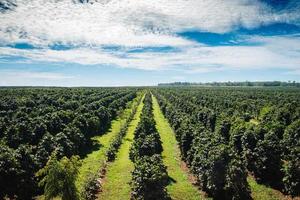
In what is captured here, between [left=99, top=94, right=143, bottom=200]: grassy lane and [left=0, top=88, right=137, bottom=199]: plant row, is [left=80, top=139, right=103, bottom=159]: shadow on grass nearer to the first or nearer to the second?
[left=0, top=88, right=137, bottom=199]: plant row

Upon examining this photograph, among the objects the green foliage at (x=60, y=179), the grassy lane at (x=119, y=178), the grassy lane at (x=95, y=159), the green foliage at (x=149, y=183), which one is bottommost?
the grassy lane at (x=119, y=178)

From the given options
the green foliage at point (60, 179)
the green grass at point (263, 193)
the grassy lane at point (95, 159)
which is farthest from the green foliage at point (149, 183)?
the green grass at point (263, 193)

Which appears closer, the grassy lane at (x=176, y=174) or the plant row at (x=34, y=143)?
the plant row at (x=34, y=143)

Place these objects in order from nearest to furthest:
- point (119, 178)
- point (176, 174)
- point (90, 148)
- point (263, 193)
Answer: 1. point (263, 193)
2. point (119, 178)
3. point (176, 174)
4. point (90, 148)

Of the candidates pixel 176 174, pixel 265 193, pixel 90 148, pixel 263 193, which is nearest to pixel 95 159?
pixel 90 148

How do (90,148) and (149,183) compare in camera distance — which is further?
(90,148)

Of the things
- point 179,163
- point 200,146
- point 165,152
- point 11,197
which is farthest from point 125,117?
point 11,197

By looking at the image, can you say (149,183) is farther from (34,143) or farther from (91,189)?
(34,143)

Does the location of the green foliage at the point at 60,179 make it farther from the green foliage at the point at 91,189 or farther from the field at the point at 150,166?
the green foliage at the point at 91,189

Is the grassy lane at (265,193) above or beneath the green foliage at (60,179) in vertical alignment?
beneath
